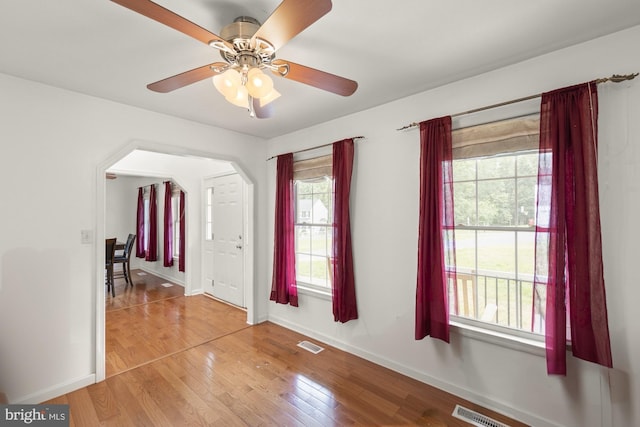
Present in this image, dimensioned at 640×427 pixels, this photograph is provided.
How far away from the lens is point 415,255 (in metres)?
2.36

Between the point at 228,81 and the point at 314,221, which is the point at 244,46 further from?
the point at 314,221

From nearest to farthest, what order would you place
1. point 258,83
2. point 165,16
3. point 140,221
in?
point 165,16, point 258,83, point 140,221

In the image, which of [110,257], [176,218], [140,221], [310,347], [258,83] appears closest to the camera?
[258,83]

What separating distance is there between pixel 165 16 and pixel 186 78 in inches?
19.2

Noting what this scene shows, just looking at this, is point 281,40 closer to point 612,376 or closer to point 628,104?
point 628,104

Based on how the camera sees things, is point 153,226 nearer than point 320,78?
No

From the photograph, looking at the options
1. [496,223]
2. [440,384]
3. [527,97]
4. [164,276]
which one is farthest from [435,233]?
[164,276]

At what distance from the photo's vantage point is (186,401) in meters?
2.10

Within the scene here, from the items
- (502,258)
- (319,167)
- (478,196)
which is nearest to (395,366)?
(502,258)

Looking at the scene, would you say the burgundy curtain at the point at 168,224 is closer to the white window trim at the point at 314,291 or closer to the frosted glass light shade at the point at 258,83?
the white window trim at the point at 314,291

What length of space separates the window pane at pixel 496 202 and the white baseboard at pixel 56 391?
3390 millimetres

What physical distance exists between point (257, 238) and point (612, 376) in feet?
10.8

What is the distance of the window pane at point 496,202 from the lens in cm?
194

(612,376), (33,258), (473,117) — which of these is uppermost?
(473,117)
